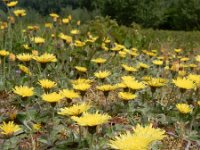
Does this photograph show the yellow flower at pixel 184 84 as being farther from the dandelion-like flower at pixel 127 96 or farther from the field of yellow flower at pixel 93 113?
the dandelion-like flower at pixel 127 96

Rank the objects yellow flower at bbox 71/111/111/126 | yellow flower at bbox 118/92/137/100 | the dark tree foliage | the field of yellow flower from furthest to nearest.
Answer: the dark tree foliage → yellow flower at bbox 118/92/137/100 → the field of yellow flower → yellow flower at bbox 71/111/111/126

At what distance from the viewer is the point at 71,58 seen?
3904 mm

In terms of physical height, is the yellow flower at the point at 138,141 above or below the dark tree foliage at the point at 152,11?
above

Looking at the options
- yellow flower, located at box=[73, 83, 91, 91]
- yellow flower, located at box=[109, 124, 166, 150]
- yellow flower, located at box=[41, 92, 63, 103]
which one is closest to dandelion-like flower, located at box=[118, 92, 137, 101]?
yellow flower, located at box=[73, 83, 91, 91]

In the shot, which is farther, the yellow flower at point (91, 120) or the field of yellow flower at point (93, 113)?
the field of yellow flower at point (93, 113)

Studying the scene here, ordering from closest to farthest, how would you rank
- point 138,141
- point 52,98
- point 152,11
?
point 138,141, point 52,98, point 152,11

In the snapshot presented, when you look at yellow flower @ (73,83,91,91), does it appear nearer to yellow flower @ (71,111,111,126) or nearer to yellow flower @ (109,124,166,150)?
yellow flower @ (71,111,111,126)

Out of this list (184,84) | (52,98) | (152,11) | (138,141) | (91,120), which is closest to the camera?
(138,141)

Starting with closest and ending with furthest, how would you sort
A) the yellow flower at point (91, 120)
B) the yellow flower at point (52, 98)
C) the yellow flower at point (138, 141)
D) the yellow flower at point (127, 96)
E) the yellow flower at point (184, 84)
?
the yellow flower at point (138, 141) → the yellow flower at point (91, 120) → the yellow flower at point (52, 98) → the yellow flower at point (127, 96) → the yellow flower at point (184, 84)

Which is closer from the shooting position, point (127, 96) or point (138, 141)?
point (138, 141)

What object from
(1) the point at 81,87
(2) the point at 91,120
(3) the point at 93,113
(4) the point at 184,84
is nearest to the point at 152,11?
(4) the point at 184,84

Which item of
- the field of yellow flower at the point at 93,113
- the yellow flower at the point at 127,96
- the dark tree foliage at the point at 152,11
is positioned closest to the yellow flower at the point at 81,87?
the field of yellow flower at the point at 93,113

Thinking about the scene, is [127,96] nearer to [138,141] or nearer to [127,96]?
[127,96]

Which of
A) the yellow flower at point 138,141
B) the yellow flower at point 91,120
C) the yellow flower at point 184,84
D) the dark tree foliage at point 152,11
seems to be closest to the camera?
the yellow flower at point 138,141
